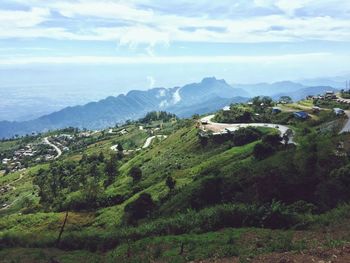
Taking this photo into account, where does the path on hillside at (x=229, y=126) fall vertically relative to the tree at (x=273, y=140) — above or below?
below

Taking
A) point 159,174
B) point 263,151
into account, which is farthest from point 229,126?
point 263,151

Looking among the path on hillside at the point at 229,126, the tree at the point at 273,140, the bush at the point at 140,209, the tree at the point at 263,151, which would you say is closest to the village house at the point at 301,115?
the path on hillside at the point at 229,126

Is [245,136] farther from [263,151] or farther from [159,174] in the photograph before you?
[263,151]

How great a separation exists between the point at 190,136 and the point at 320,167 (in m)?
64.5

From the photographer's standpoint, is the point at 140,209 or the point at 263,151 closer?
the point at 140,209

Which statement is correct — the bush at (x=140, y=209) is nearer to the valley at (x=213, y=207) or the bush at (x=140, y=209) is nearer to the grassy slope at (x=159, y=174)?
the valley at (x=213, y=207)

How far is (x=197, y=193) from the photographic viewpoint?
199 ft

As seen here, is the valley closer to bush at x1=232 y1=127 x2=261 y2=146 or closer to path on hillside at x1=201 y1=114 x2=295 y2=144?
bush at x1=232 y1=127 x2=261 y2=146

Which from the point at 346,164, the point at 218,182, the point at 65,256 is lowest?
the point at 65,256

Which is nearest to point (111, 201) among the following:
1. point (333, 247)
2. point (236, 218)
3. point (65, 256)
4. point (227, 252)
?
point (65, 256)

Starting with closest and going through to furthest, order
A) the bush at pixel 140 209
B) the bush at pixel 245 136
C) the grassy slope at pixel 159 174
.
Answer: the bush at pixel 140 209
the grassy slope at pixel 159 174
the bush at pixel 245 136

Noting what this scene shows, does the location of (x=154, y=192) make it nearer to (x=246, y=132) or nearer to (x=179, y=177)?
(x=179, y=177)

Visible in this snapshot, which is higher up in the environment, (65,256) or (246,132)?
(246,132)

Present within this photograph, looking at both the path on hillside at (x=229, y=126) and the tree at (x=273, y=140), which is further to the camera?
the path on hillside at (x=229, y=126)
